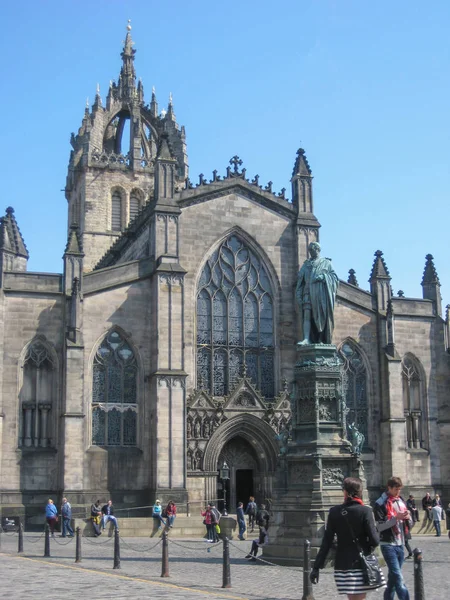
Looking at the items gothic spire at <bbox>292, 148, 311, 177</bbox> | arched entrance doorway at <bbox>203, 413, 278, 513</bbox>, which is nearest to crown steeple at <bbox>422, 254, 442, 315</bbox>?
gothic spire at <bbox>292, 148, 311, 177</bbox>

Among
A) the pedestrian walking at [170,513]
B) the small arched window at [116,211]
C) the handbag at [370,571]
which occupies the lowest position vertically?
the pedestrian walking at [170,513]

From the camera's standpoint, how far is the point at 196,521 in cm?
3362

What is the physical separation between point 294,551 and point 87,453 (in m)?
17.3

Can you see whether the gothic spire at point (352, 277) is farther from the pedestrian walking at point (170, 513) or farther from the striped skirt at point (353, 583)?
the striped skirt at point (353, 583)

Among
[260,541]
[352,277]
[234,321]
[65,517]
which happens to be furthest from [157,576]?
[352,277]

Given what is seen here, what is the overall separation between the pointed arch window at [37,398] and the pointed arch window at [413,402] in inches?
645

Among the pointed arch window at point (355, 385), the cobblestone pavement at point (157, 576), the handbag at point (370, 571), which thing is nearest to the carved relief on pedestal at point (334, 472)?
the cobblestone pavement at point (157, 576)

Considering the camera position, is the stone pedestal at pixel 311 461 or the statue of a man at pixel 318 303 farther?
the statue of a man at pixel 318 303

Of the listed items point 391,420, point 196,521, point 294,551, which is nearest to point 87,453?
point 196,521

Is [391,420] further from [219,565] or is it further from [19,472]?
[219,565]

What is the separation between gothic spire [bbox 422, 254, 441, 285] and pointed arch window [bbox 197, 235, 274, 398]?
8589mm

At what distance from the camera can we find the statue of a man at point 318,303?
74.4ft

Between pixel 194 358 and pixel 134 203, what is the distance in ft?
79.2

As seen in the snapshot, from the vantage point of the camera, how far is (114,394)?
37375 mm
